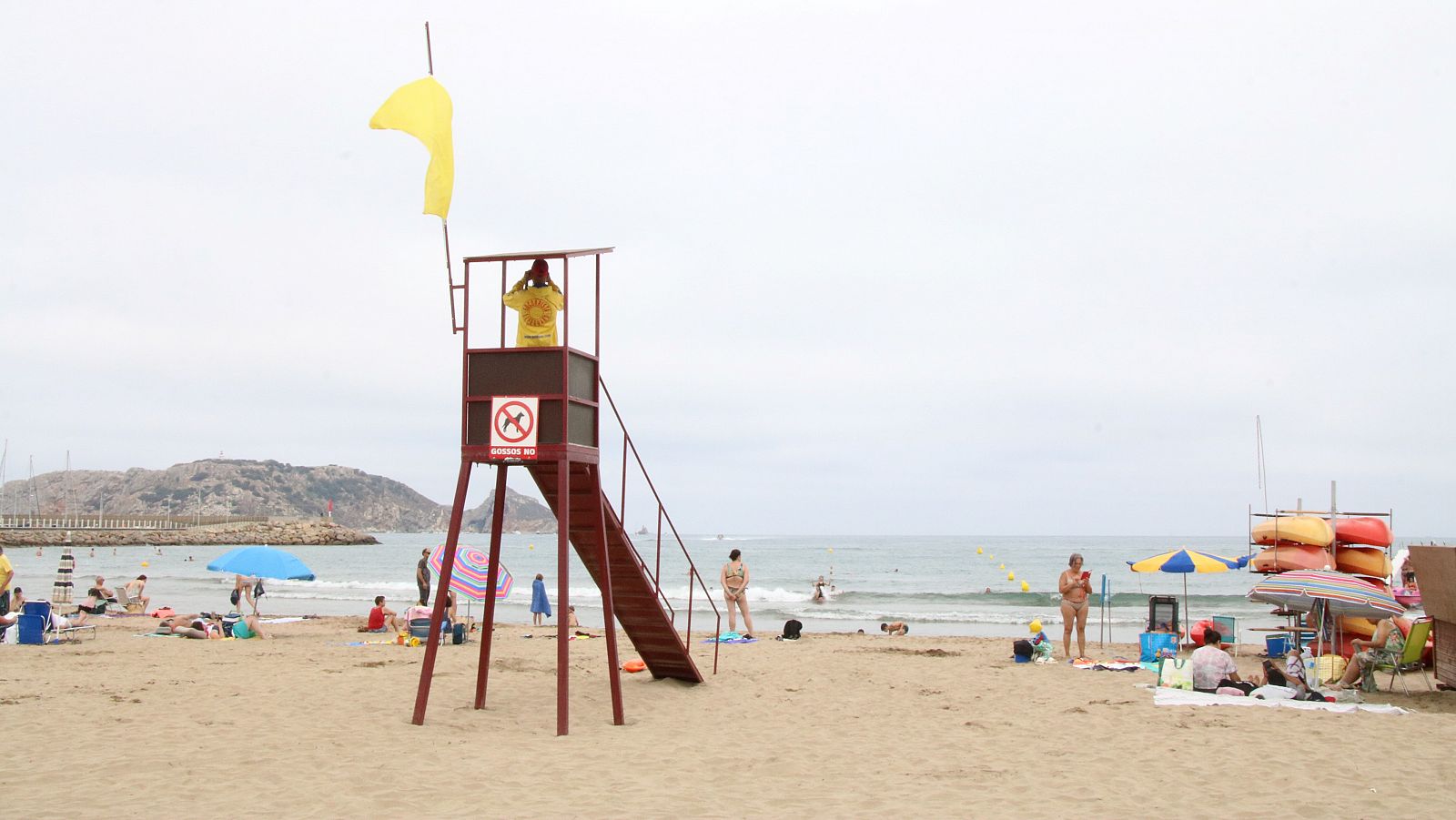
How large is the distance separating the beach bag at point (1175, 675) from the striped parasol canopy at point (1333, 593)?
1.30 m

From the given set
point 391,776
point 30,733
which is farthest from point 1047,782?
point 30,733

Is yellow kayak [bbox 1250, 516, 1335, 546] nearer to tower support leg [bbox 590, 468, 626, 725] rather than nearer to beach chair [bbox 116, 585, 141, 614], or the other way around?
tower support leg [bbox 590, 468, 626, 725]

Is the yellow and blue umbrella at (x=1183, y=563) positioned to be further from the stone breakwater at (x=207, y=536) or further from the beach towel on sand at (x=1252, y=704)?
the stone breakwater at (x=207, y=536)

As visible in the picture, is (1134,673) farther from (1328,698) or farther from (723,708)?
(723,708)

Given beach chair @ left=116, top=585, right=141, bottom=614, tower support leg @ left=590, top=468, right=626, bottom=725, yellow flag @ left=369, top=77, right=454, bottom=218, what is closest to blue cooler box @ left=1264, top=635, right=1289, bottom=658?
tower support leg @ left=590, top=468, right=626, bottom=725

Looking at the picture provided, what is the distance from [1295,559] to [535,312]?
1173 cm

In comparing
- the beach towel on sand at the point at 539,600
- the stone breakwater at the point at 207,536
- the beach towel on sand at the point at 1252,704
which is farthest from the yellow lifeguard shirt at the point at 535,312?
the stone breakwater at the point at 207,536

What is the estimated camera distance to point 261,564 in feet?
63.5

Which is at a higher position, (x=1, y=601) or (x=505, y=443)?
(x=505, y=443)

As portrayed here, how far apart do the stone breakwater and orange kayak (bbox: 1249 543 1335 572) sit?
102865 mm

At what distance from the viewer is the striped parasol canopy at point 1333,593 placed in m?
12.2

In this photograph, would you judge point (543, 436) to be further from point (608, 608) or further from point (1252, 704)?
point (1252, 704)

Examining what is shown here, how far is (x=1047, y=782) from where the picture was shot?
26.6 ft

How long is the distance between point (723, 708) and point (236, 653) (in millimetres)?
9281
